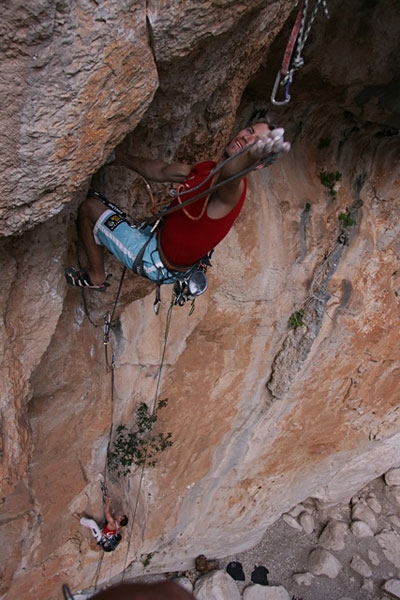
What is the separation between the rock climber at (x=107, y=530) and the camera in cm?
594

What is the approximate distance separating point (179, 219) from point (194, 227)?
0.15m

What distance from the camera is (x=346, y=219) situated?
505cm

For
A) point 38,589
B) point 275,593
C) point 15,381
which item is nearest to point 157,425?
point 38,589

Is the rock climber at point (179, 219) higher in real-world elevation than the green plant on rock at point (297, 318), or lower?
higher

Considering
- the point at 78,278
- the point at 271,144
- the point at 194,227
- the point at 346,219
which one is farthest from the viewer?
the point at 346,219

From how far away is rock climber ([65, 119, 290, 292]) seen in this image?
2.20 m

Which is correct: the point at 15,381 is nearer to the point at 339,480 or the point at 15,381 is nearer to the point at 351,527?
the point at 339,480

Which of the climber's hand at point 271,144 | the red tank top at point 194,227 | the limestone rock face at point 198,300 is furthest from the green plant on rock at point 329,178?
the climber's hand at point 271,144

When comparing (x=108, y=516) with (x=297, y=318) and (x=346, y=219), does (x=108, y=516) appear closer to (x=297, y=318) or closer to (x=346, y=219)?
(x=297, y=318)

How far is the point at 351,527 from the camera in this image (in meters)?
8.67

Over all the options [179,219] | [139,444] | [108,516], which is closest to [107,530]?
[108,516]

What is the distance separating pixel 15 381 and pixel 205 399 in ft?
10.6

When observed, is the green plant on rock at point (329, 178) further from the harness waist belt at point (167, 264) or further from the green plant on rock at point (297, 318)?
the harness waist belt at point (167, 264)

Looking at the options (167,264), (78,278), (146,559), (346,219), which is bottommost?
(146,559)
